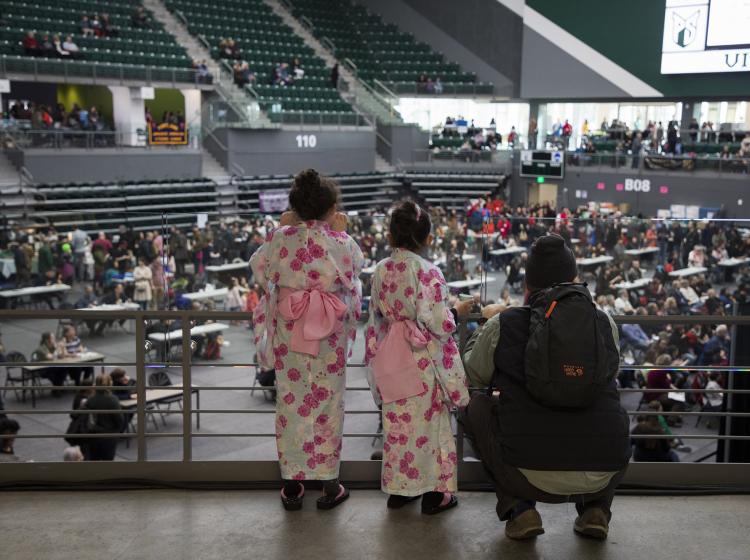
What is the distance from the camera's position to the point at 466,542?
9.35 ft

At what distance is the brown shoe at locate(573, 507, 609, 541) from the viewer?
2.84 m

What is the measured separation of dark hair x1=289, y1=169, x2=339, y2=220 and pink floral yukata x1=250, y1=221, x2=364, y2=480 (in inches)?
2.2

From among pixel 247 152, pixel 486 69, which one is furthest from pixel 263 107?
pixel 486 69

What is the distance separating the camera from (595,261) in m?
6.09

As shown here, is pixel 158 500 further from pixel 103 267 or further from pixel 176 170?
pixel 176 170

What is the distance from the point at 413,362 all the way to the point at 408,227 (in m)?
0.49

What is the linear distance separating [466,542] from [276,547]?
673 millimetres

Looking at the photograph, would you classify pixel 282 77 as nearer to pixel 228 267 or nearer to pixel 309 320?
pixel 228 267

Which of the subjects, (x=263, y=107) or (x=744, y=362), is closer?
(x=744, y=362)

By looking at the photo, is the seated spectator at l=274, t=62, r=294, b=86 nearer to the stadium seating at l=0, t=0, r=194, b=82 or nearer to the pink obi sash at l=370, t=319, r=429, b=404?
the stadium seating at l=0, t=0, r=194, b=82

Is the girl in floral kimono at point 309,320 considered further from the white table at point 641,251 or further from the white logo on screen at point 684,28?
the white logo on screen at point 684,28

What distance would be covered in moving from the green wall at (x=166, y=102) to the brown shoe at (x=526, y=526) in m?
25.7

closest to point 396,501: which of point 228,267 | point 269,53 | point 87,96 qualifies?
point 228,267

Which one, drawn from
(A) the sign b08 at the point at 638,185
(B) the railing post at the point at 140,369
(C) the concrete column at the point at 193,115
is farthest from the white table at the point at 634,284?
(A) the sign b08 at the point at 638,185
